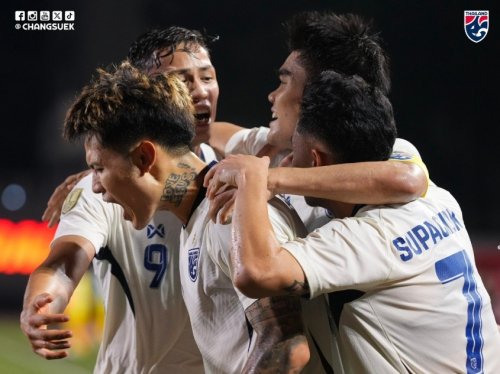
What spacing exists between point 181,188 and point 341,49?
0.82m

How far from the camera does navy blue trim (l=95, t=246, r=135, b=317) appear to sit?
2750 millimetres

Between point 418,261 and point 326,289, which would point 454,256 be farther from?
point 326,289

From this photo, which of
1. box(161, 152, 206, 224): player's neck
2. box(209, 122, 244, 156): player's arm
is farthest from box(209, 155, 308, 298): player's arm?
box(209, 122, 244, 156): player's arm

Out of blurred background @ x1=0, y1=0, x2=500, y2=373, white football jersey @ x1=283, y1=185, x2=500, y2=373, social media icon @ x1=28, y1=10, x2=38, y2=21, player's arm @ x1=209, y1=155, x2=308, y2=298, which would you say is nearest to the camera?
player's arm @ x1=209, y1=155, x2=308, y2=298

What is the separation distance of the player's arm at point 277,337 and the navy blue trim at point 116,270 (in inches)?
34.9

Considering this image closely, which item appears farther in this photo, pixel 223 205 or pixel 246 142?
pixel 246 142

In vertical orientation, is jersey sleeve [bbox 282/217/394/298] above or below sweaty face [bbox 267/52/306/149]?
below

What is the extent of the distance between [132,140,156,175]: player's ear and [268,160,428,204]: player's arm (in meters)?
0.45

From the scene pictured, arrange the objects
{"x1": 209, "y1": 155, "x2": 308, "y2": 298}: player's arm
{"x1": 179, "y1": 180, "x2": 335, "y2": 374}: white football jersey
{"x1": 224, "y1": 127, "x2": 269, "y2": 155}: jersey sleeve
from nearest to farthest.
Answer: {"x1": 209, "y1": 155, "x2": 308, "y2": 298}: player's arm
{"x1": 179, "y1": 180, "x2": 335, "y2": 374}: white football jersey
{"x1": 224, "y1": 127, "x2": 269, "y2": 155}: jersey sleeve

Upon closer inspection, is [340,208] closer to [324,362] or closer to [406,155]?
[406,155]

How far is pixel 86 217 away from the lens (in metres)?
2.68

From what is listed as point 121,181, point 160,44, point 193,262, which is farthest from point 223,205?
point 160,44

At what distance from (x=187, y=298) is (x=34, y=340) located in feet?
1.39

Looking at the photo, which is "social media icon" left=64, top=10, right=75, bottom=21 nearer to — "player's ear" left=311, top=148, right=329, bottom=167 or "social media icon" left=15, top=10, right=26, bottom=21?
"social media icon" left=15, top=10, right=26, bottom=21
